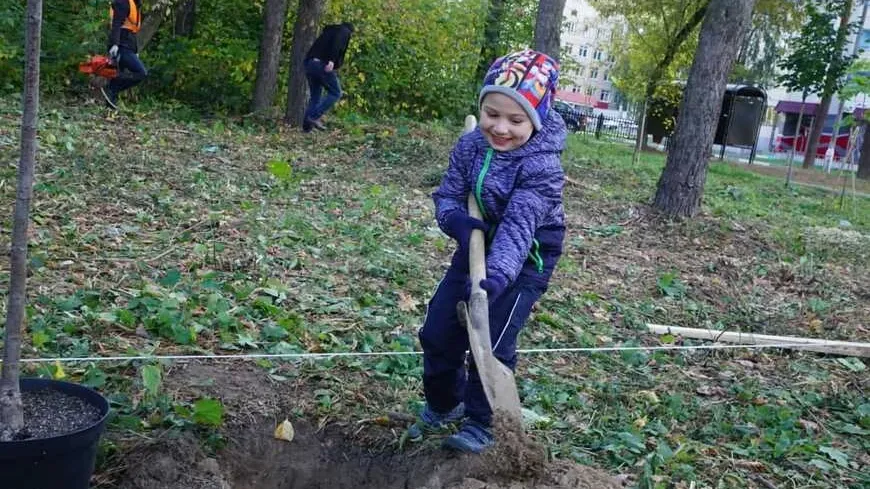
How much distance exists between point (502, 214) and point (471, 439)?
2.89 feet

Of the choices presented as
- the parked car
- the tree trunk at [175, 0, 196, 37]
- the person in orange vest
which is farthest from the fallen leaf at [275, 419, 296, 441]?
the parked car

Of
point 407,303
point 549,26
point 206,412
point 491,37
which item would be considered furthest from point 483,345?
point 491,37

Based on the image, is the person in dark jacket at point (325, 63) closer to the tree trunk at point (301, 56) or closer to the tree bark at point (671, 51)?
the tree trunk at point (301, 56)

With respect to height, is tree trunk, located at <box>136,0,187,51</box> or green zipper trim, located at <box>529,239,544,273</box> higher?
tree trunk, located at <box>136,0,187,51</box>

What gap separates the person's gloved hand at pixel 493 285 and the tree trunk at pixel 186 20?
41.2 ft

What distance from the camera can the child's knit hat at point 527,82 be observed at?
9.75 feet

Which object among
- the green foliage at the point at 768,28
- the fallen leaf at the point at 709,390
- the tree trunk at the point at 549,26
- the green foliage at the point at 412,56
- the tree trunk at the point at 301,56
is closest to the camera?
the fallen leaf at the point at 709,390

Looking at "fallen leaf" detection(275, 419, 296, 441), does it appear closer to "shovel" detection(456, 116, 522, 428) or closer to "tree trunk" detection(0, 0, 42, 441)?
"shovel" detection(456, 116, 522, 428)

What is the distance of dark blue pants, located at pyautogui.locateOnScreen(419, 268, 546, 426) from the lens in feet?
10.5

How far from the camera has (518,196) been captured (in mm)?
3006

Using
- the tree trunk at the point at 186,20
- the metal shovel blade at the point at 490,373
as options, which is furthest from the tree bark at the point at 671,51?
the metal shovel blade at the point at 490,373

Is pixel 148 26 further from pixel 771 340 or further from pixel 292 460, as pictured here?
pixel 292 460

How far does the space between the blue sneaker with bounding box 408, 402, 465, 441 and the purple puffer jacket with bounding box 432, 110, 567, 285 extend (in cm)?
70

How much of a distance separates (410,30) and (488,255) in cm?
1432
